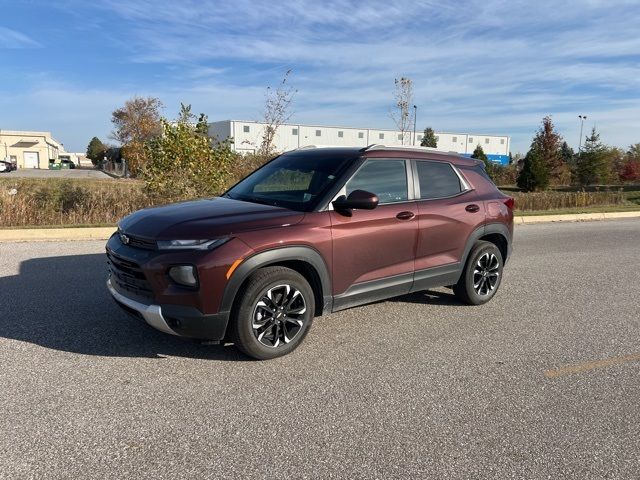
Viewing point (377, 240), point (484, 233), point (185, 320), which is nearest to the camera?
point (185, 320)

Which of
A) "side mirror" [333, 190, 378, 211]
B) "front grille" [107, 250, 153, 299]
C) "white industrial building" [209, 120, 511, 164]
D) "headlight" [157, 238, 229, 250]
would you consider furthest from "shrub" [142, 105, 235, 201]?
"white industrial building" [209, 120, 511, 164]

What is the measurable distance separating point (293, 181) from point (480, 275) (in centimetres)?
256

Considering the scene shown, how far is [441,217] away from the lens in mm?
5398

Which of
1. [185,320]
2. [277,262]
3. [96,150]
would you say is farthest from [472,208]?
[96,150]

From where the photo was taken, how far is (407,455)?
9.92 feet

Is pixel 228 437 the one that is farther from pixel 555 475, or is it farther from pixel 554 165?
pixel 554 165

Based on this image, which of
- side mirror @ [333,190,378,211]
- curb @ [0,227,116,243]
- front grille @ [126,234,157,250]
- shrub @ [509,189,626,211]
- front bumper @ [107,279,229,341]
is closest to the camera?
front bumper @ [107,279,229,341]

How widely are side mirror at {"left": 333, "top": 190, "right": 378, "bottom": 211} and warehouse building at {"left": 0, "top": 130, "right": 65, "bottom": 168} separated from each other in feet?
317

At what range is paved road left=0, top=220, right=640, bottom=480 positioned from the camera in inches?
116

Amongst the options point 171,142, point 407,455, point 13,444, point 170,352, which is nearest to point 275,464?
point 407,455

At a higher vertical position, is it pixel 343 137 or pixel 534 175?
pixel 343 137

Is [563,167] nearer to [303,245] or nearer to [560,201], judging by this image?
[560,201]

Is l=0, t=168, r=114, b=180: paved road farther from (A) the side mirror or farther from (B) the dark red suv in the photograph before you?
(A) the side mirror

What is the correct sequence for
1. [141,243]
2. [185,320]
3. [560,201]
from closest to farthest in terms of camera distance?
[185,320]
[141,243]
[560,201]
